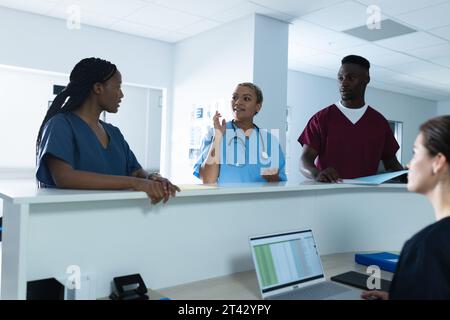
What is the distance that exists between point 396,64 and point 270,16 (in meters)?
2.79

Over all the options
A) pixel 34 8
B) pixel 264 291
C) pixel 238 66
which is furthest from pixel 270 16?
pixel 264 291

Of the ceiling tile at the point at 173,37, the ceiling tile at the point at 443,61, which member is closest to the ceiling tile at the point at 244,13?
the ceiling tile at the point at 173,37

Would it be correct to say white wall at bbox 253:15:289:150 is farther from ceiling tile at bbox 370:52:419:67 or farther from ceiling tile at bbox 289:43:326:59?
ceiling tile at bbox 370:52:419:67

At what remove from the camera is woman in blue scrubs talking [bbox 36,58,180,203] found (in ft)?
4.29

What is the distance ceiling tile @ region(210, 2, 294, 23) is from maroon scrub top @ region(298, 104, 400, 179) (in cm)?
201

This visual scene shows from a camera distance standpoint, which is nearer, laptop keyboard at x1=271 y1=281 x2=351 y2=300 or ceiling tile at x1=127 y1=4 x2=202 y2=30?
laptop keyboard at x1=271 y1=281 x2=351 y2=300

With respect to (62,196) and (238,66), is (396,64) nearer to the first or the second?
(238,66)

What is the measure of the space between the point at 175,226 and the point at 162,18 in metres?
3.19

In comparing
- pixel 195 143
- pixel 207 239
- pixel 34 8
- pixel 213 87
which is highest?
pixel 34 8

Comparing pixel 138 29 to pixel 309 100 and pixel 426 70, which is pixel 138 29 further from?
pixel 426 70

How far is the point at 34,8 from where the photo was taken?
3961 mm

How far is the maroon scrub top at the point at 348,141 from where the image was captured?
6.97 feet

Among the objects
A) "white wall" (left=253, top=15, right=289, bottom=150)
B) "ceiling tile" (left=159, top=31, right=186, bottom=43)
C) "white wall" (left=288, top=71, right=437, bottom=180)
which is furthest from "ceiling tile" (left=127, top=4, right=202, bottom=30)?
"white wall" (left=288, top=71, right=437, bottom=180)

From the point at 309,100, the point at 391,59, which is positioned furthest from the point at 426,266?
the point at 309,100
